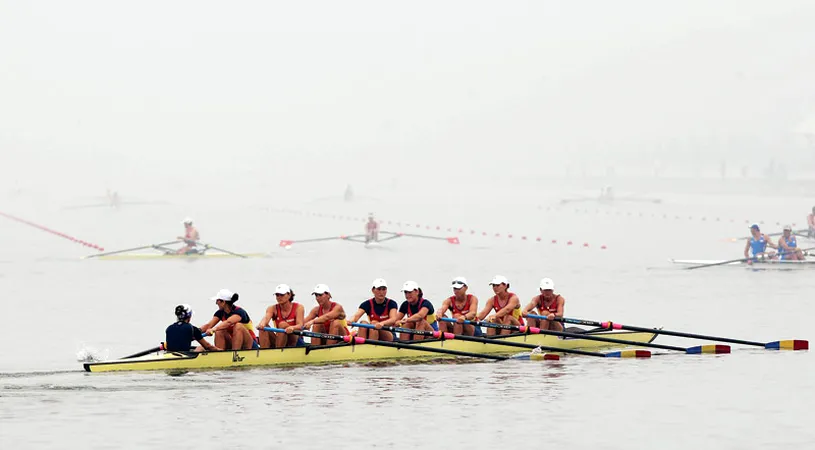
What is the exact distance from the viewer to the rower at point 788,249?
173 ft

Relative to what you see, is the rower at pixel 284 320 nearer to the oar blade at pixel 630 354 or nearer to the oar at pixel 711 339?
the oar at pixel 711 339

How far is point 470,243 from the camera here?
277ft

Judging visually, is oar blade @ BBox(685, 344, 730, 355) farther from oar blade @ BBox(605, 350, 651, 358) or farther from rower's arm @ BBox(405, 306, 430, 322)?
rower's arm @ BBox(405, 306, 430, 322)

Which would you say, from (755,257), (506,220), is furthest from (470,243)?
(506,220)

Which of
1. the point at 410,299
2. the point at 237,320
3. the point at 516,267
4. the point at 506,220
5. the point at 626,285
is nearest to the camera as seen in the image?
the point at 237,320

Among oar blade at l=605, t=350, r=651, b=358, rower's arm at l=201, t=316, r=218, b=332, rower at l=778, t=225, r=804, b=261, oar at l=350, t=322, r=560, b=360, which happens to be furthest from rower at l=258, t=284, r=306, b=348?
rower at l=778, t=225, r=804, b=261

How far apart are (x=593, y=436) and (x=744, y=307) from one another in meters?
21.8

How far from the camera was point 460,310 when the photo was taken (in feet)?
103

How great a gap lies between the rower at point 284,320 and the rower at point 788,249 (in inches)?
1131

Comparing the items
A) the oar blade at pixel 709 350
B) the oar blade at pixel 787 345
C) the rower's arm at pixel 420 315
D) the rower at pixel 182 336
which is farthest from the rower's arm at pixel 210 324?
the oar blade at pixel 787 345

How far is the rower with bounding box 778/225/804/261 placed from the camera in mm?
52844

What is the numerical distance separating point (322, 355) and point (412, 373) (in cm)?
200

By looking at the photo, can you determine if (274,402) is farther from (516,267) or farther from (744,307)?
(516,267)

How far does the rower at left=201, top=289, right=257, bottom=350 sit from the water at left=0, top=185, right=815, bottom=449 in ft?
2.29
